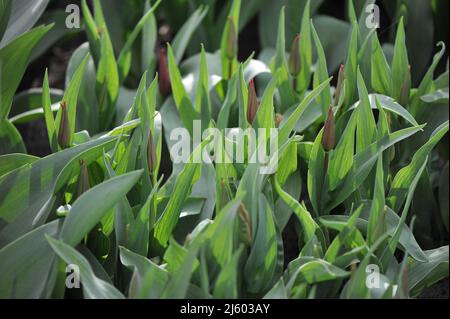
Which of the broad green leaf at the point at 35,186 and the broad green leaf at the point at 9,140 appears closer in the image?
the broad green leaf at the point at 35,186

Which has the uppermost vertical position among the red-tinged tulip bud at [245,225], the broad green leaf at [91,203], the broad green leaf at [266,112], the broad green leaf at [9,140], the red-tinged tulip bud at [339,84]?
the red-tinged tulip bud at [339,84]

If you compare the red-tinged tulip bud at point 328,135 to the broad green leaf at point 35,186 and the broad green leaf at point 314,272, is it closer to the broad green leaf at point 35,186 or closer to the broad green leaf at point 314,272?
the broad green leaf at point 314,272

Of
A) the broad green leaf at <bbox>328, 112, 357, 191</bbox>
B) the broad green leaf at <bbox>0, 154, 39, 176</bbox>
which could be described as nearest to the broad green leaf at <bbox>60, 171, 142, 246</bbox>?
the broad green leaf at <bbox>0, 154, 39, 176</bbox>

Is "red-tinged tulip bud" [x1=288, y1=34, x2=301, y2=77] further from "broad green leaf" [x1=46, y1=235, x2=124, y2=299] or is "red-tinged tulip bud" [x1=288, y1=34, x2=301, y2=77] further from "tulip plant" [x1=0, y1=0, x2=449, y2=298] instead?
"broad green leaf" [x1=46, y1=235, x2=124, y2=299]

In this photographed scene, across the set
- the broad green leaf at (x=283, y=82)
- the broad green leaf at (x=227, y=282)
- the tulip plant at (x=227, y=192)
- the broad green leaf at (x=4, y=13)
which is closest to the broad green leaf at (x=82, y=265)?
the tulip plant at (x=227, y=192)

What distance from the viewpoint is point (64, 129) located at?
1140 millimetres

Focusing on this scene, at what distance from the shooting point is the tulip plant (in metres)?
0.98

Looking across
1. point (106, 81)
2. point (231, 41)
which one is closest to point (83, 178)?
point (106, 81)

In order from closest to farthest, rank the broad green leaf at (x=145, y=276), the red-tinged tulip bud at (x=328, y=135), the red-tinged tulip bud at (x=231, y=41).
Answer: the broad green leaf at (x=145, y=276) → the red-tinged tulip bud at (x=328, y=135) → the red-tinged tulip bud at (x=231, y=41)

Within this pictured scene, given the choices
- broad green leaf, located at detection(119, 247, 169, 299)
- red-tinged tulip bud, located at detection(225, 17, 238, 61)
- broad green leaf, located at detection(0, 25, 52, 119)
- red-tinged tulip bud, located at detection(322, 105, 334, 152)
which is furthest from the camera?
red-tinged tulip bud, located at detection(225, 17, 238, 61)

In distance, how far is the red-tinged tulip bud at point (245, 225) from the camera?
3.24ft

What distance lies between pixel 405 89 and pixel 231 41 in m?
0.34

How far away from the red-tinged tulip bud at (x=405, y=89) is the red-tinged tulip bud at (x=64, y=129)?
559 millimetres
